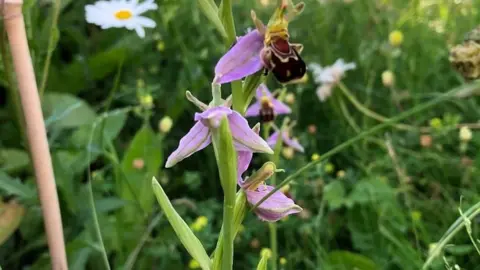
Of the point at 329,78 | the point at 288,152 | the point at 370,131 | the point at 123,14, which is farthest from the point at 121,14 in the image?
the point at 370,131

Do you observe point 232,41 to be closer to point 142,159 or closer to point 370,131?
point 370,131

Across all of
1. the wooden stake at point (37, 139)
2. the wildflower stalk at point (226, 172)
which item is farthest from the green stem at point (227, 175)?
the wooden stake at point (37, 139)

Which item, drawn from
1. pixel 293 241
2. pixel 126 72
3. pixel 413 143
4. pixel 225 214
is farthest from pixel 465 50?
pixel 126 72

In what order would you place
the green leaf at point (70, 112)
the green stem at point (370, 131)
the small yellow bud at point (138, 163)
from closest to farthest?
the green stem at point (370, 131), the small yellow bud at point (138, 163), the green leaf at point (70, 112)

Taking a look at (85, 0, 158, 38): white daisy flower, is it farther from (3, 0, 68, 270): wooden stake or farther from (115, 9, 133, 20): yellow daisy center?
(3, 0, 68, 270): wooden stake

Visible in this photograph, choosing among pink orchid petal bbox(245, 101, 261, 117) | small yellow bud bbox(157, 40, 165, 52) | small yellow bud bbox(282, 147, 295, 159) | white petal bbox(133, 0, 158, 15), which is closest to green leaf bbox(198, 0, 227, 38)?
pink orchid petal bbox(245, 101, 261, 117)

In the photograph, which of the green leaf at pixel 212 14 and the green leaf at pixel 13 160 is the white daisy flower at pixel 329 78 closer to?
the green leaf at pixel 13 160
